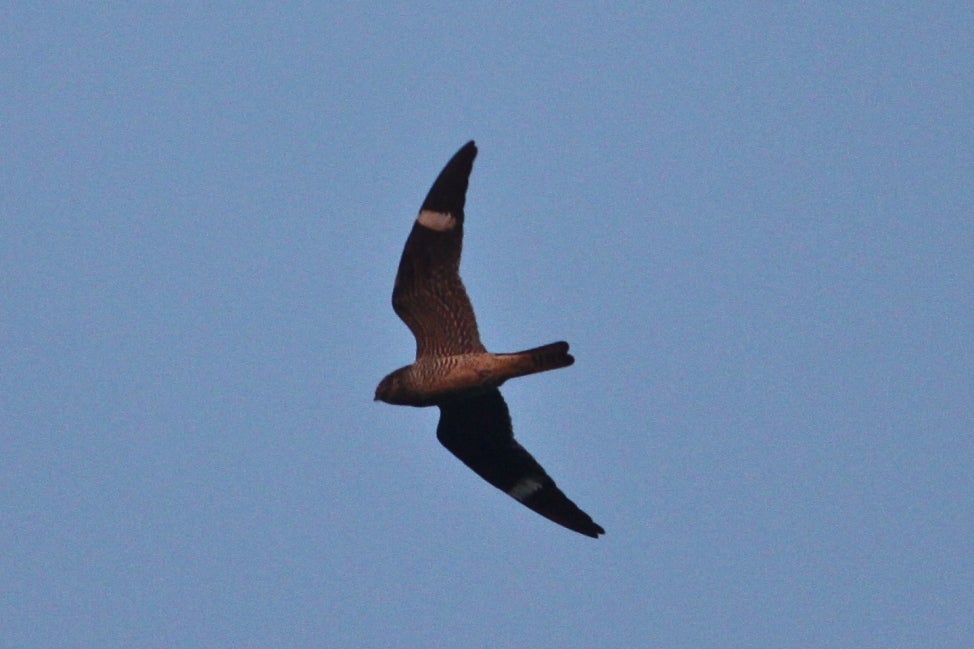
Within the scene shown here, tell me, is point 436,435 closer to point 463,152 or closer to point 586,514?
point 586,514

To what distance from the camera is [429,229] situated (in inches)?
579

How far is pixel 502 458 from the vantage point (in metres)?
15.6

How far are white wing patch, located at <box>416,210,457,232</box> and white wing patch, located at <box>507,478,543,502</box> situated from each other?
257 centimetres

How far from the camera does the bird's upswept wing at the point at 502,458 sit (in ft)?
50.6

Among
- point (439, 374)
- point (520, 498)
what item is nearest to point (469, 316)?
point (439, 374)

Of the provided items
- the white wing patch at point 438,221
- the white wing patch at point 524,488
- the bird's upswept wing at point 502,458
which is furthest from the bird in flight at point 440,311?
the white wing patch at point 524,488

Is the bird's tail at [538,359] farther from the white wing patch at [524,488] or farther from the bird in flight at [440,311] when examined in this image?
the white wing patch at [524,488]

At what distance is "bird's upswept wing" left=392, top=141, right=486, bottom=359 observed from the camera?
14.7m

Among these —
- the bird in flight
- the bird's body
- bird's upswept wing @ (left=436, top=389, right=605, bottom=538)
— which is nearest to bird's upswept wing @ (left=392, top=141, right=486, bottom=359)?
the bird in flight

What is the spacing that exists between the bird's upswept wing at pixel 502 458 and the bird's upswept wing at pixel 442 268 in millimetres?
841

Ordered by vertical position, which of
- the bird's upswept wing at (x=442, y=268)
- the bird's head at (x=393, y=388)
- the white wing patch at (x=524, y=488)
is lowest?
the white wing patch at (x=524, y=488)

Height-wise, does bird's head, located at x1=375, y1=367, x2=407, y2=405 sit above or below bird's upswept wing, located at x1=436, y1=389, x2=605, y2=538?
above

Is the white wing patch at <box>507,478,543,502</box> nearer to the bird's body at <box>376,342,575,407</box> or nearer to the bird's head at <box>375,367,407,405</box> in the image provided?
the bird's body at <box>376,342,575,407</box>

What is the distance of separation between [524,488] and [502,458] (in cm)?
35
